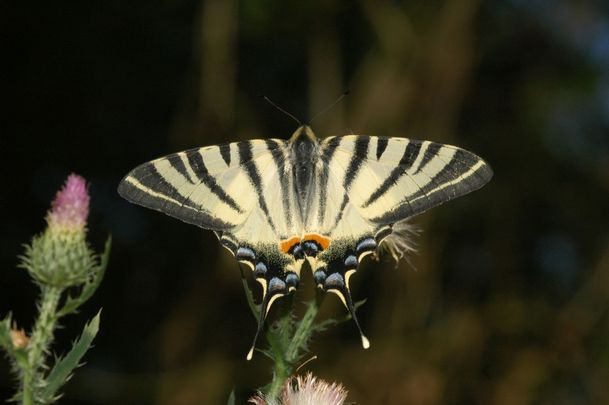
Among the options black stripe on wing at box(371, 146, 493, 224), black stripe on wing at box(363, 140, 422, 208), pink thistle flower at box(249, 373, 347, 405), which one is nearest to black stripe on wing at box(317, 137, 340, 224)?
black stripe on wing at box(363, 140, 422, 208)

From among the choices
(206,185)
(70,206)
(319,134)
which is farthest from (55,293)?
(319,134)

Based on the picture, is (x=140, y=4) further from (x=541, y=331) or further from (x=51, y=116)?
(x=541, y=331)

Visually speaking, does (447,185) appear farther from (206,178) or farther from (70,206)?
(70,206)

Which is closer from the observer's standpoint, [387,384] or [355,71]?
[387,384]

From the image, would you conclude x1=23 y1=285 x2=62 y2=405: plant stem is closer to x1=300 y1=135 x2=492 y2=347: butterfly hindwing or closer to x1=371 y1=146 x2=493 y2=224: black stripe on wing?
x1=300 y1=135 x2=492 y2=347: butterfly hindwing

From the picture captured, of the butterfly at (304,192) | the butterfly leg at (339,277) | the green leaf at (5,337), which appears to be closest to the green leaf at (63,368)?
the green leaf at (5,337)

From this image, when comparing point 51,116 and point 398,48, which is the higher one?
point 398,48

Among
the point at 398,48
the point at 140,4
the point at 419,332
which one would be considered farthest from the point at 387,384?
the point at 140,4
